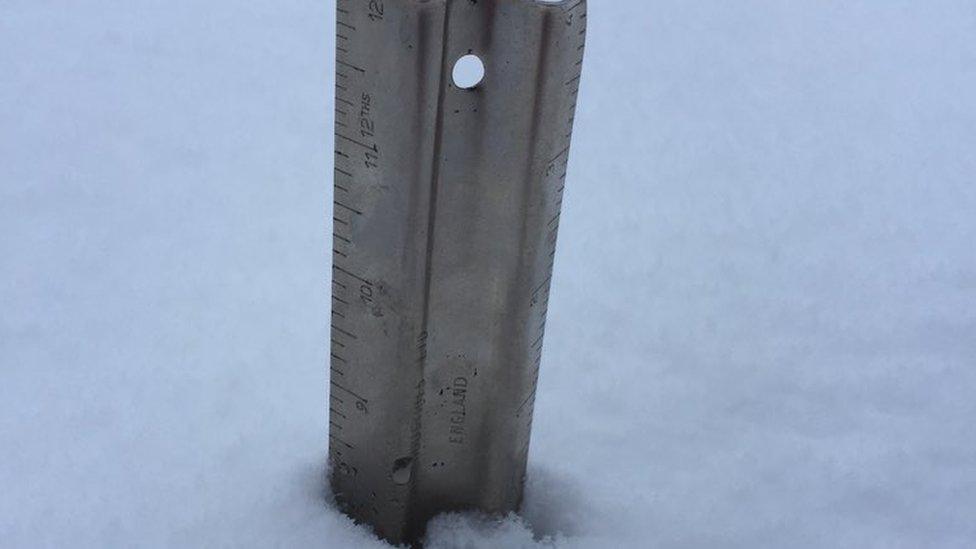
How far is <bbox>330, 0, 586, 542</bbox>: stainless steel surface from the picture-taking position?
4.46 feet

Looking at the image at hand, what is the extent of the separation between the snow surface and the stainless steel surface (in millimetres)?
129

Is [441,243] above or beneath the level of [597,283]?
above

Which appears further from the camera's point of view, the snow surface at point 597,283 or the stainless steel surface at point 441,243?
the snow surface at point 597,283

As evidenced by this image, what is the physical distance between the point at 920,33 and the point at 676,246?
144 cm

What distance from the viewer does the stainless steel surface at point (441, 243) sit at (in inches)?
53.6

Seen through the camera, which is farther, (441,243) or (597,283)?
(597,283)

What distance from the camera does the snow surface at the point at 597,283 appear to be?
69.7 inches

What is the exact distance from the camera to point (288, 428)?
1.86m

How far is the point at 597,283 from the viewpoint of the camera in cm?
232

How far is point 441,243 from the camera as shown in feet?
4.92

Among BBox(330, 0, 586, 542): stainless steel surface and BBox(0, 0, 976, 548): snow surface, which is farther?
BBox(0, 0, 976, 548): snow surface

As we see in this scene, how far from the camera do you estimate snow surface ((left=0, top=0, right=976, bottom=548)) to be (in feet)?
5.81

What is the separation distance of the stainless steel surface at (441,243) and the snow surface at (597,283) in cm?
13

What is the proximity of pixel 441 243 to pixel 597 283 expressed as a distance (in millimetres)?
871
